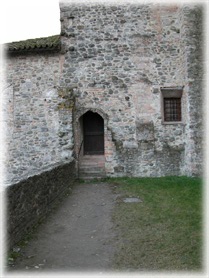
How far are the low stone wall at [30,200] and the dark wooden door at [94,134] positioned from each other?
3805 millimetres

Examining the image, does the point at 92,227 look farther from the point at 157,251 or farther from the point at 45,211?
the point at 157,251

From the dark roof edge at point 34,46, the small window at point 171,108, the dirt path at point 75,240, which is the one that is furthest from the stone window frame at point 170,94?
the dirt path at point 75,240

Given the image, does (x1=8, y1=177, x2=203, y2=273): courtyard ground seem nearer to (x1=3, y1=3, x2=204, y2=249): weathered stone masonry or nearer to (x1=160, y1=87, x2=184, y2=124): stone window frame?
(x1=3, y1=3, x2=204, y2=249): weathered stone masonry

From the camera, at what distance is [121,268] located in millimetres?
4723

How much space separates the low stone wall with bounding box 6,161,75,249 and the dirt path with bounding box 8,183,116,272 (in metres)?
0.26

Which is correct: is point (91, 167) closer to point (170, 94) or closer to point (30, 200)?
point (170, 94)

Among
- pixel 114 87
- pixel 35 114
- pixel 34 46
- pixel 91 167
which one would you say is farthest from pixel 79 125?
pixel 34 46

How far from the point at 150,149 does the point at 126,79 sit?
9.58 feet

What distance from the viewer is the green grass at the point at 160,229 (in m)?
4.86

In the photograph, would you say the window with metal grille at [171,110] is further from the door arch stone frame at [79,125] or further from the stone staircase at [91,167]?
the stone staircase at [91,167]

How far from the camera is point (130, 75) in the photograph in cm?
1240

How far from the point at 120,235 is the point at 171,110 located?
7611 millimetres

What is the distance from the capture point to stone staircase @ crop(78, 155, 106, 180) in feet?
40.2

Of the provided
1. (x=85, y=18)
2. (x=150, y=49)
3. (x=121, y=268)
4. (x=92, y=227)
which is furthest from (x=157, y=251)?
(x=85, y=18)
